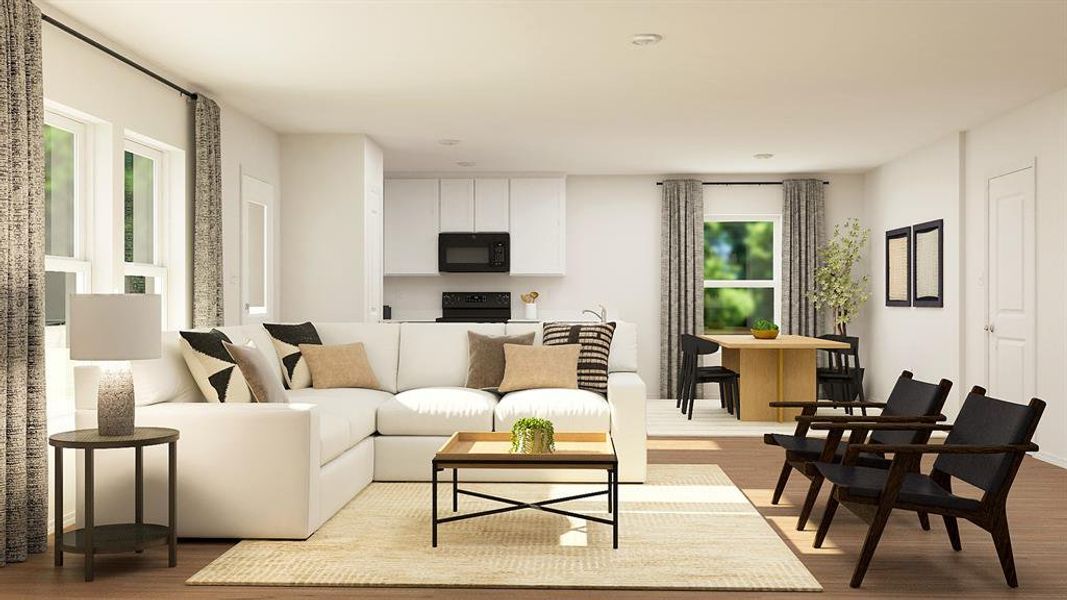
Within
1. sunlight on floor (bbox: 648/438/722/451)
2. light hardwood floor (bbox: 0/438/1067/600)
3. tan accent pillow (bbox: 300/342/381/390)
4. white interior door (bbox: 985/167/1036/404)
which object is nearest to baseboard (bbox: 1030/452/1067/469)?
white interior door (bbox: 985/167/1036/404)

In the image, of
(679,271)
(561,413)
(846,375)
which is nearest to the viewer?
(561,413)

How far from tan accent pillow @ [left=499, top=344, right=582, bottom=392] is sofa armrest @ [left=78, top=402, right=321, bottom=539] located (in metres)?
1.89

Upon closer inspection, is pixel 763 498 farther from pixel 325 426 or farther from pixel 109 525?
pixel 109 525

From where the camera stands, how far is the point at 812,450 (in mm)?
4527

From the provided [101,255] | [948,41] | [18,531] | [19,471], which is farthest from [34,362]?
[948,41]

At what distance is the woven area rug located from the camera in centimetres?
361

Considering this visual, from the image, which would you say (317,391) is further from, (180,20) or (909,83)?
(909,83)

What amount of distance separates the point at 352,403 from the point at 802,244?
6.58 metres

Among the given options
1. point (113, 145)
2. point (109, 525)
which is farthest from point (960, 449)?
point (113, 145)

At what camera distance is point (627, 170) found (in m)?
10.2

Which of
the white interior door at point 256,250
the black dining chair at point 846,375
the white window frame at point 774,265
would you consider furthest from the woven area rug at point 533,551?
the white window frame at point 774,265

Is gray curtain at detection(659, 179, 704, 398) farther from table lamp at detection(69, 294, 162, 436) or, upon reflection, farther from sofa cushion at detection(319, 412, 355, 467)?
table lamp at detection(69, 294, 162, 436)

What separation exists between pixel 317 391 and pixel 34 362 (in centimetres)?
191

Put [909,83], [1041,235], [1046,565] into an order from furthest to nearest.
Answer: [1041,235], [909,83], [1046,565]
